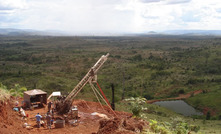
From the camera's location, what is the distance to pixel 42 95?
44.8ft

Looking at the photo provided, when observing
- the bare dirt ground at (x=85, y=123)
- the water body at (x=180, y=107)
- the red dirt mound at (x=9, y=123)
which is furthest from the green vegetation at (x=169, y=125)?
the water body at (x=180, y=107)

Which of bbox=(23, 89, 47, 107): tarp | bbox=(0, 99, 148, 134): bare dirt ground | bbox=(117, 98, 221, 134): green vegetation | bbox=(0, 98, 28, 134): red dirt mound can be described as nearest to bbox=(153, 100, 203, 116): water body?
bbox=(117, 98, 221, 134): green vegetation

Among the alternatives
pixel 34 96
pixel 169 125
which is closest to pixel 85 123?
pixel 34 96

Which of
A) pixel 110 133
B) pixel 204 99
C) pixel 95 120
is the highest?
pixel 110 133

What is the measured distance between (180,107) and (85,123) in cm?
2421

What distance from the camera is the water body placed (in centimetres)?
2992

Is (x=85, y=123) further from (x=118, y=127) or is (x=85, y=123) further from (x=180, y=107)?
(x=180, y=107)

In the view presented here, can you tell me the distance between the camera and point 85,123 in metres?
11.4

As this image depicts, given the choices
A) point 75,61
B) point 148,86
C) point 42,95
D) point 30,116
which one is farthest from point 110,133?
point 75,61

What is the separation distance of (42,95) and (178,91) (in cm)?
2885

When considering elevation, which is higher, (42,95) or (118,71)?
(42,95)

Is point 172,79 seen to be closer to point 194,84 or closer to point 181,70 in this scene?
point 194,84

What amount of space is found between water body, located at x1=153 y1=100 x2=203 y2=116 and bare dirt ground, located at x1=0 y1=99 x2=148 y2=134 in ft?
65.3

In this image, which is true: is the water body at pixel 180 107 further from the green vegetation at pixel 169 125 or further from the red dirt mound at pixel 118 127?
the red dirt mound at pixel 118 127
